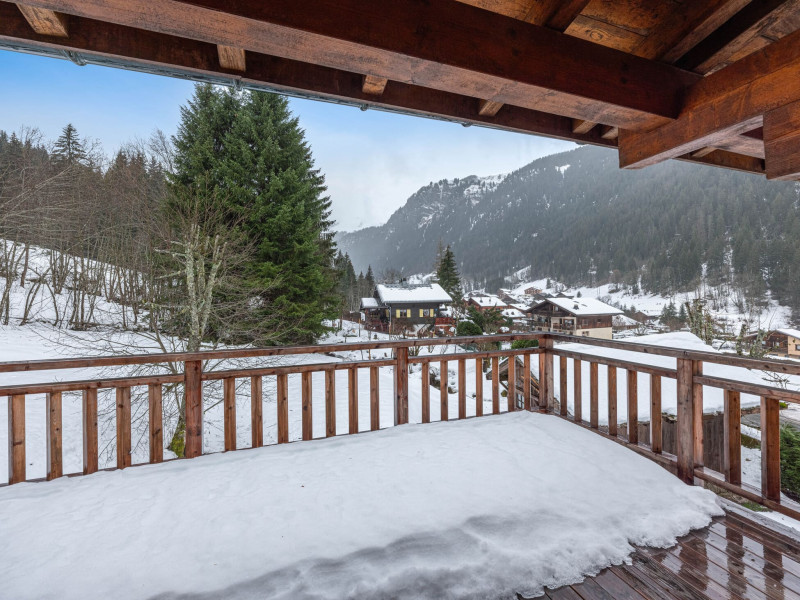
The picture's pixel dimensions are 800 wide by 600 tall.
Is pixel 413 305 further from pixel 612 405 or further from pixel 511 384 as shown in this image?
pixel 612 405

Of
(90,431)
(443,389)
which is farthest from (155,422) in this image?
(443,389)

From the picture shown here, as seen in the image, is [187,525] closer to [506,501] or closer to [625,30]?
[506,501]

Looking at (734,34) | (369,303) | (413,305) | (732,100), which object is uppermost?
(734,34)

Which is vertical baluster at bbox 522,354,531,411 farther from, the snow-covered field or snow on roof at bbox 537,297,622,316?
snow on roof at bbox 537,297,622,316

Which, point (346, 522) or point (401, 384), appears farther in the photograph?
point (401, 384)

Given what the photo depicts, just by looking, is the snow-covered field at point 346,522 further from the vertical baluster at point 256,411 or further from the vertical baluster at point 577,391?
the vertical baluster at point 577,391

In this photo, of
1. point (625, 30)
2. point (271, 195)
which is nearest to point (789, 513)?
point (625, 30)

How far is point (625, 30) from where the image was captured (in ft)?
5.61

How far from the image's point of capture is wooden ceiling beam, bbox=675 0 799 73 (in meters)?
1.55

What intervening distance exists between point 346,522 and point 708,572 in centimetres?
162

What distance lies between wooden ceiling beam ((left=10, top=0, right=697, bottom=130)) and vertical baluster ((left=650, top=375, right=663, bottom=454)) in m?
1.81

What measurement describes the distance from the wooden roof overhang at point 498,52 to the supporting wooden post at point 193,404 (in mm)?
1828

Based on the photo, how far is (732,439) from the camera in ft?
7.11

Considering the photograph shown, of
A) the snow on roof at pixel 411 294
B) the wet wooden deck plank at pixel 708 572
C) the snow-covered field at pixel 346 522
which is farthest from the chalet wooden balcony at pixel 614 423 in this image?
the snow on roof at pixel 411 294
